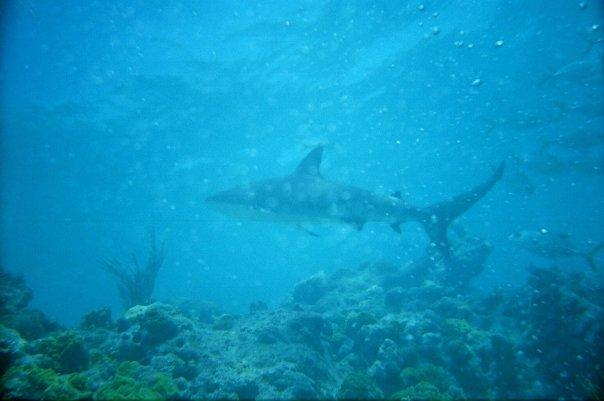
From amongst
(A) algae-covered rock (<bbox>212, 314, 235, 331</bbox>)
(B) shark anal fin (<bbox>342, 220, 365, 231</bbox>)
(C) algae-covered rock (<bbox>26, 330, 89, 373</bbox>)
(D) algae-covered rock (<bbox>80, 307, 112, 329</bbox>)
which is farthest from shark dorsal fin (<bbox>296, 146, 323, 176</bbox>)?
(C) algae-covered rock (<bbox>26, 330, 89, 373</bbox>)

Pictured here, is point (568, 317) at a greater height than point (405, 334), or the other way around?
point (405, 334)

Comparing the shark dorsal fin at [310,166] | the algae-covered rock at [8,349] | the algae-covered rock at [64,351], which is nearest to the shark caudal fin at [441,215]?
the shark dorsal fin at [310,166]

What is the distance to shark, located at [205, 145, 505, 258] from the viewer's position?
1018 cm

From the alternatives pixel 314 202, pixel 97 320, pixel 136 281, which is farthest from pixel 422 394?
pixel 136 281

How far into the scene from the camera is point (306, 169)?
Result: 35.6 ft

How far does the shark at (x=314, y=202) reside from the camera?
1018 cm

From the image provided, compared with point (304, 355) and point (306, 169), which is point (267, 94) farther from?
point (304, 355)

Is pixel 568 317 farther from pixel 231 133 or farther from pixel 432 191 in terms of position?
pixel 432 191

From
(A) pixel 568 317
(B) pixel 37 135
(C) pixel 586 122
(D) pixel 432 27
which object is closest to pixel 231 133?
(B) pixel 37 135

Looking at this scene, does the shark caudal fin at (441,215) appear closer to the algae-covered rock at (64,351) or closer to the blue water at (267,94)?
the blue water at (267,94)

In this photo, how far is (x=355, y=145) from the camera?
35.8m

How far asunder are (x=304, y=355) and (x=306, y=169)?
5712 mm

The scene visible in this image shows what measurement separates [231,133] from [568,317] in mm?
25291

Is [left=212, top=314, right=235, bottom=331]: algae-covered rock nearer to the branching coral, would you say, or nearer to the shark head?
the shark head
